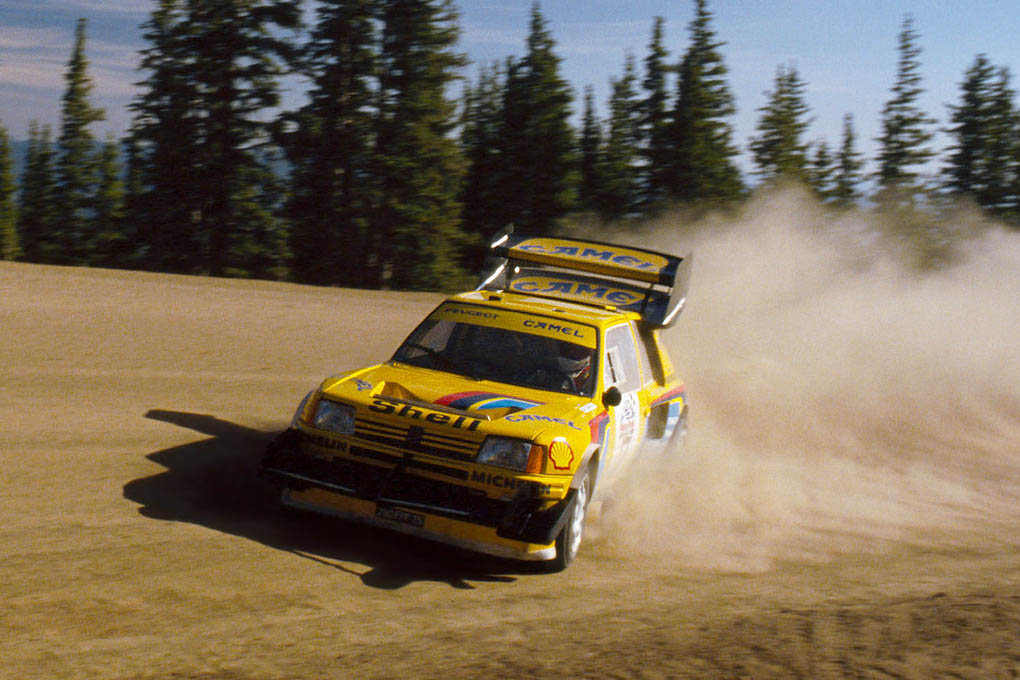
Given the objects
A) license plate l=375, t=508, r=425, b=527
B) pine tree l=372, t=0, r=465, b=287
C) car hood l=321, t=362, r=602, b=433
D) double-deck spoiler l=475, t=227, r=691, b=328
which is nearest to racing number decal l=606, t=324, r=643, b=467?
car hood l=321, t=362, r=602, b=433

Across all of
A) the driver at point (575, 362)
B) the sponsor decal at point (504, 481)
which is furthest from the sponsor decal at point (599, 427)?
the sponsor decal at point (504, 481)

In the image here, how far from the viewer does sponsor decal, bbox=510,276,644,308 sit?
342 inches

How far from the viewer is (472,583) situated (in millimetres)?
6023

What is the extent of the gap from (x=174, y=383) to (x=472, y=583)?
5.98m

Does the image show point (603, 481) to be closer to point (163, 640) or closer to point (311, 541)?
point (311, 541)

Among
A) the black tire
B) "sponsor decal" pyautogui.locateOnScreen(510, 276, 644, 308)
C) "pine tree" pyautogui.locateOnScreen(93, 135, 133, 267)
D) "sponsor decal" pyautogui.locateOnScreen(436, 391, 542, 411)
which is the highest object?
"pine tree" pyautogui.locateOnScreen(93, 135, 133, 267)

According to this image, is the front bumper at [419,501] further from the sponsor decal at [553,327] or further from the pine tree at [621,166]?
the pine tree at [621,166]

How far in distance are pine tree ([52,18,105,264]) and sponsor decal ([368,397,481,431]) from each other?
54267 millimetres

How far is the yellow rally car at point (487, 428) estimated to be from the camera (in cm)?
609

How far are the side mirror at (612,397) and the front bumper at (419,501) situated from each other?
911mm

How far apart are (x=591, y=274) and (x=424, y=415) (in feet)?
11.0

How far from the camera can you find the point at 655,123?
59.8m

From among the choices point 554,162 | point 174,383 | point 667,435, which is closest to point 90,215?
point 554,162

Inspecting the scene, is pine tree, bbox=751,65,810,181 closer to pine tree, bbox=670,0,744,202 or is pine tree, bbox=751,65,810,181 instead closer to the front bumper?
pine tree, bbox=670,0,744,202
